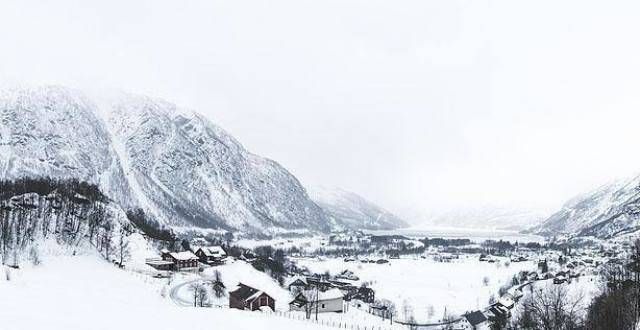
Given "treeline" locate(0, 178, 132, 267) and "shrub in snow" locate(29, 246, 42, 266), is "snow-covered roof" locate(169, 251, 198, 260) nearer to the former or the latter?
"treeline" locate(0, 178, 132, 267)

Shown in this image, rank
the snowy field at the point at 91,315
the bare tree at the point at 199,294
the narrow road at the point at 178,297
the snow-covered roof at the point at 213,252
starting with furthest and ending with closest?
the snow-covered roof at the point at 213,252 → the bare tree at the point at 199,294 → the narrow road at the point at 178,297 → the snowy field at the point at 91,315

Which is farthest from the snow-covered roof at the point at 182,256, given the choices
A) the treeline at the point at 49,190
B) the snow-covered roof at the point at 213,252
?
the treeline at the point at 49,190

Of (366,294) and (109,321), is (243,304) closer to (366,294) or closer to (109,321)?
(109,321)

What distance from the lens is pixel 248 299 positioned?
306ft

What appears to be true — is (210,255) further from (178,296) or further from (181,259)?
(178,296)

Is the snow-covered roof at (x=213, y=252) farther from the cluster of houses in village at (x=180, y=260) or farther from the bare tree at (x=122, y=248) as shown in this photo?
the bare tree at (x=122, y=248)

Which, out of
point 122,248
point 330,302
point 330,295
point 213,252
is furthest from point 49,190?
point 330,302

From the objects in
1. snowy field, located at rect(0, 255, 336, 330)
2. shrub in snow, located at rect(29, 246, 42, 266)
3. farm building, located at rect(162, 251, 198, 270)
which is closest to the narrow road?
shrub in snow, located at rect(29, 246, 42, 266)

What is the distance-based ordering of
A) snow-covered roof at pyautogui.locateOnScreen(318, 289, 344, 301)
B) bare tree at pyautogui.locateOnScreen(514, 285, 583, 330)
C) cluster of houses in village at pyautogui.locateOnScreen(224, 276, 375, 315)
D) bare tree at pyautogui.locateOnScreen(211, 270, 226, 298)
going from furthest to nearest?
snow-covered roof at pyautogui.locateOnScreen(318, 289, 344, 301)
bare tree at pyautogui.locateOnScreen(211, 270, 226, 298)
cluster of houses in village at pyautogui.locateOnScreen(224, 276, 375, 315)
bare tree at pyautogui.locateOnScreen(514, 285, 583, 330)

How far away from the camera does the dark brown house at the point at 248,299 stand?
9281 centimetres

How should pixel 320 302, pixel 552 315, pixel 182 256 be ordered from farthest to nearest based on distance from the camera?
pixel 182 256, pixel 320 302, pixel 552 315

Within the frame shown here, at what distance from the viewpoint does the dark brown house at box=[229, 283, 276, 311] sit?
92812mm

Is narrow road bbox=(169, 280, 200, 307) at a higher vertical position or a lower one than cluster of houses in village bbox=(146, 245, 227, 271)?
lower

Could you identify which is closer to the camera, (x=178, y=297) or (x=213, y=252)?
Answer: (x=178, y=297)
